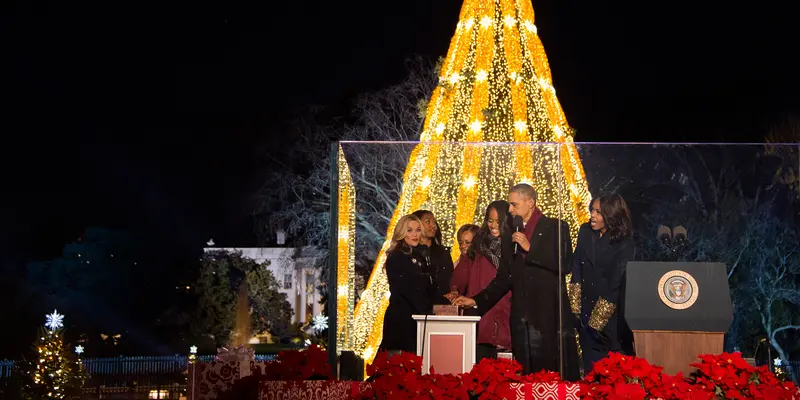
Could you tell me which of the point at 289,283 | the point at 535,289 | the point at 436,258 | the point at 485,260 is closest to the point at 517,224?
the point at 485,260

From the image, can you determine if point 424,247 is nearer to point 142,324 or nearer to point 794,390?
point 794,390

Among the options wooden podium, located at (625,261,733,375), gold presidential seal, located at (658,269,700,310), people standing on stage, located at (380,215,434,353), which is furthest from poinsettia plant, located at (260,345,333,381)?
gold presidential seal, located at (658,269,700,310)

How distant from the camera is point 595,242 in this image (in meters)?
7.17

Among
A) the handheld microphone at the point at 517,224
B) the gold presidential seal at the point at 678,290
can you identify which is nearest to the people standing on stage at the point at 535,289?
the handheld microphone at the point at 517,224

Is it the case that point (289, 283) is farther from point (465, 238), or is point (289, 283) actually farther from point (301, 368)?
point (301, 368)

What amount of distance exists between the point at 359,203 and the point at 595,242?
6.38 ft

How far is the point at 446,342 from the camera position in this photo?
707 centimetres

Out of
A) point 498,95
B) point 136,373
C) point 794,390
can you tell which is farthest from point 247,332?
point 794,390

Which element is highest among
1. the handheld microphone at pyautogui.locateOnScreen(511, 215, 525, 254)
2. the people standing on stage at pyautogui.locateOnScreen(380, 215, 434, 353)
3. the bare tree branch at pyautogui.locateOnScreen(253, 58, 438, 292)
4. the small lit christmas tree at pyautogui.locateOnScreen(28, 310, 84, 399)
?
the bare tree branch at pyautogui.locateOnScreen(253, 58, 438, 292)

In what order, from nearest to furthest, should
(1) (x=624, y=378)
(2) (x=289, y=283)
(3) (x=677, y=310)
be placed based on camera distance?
(1) (x=624, y=378), (3) (x=677, y=310), (2) (x=289, y=283)

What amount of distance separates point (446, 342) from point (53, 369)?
7959 mm

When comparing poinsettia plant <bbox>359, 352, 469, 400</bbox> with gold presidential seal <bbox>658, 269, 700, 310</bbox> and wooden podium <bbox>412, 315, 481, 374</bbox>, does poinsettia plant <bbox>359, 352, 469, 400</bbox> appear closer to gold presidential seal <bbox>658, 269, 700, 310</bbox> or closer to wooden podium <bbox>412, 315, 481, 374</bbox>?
wooden podium <bbox>412, 315, 481, 374</bbox>

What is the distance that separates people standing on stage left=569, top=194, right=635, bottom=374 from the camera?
7.04 meters

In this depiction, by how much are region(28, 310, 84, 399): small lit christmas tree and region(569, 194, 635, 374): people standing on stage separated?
8.58 m
